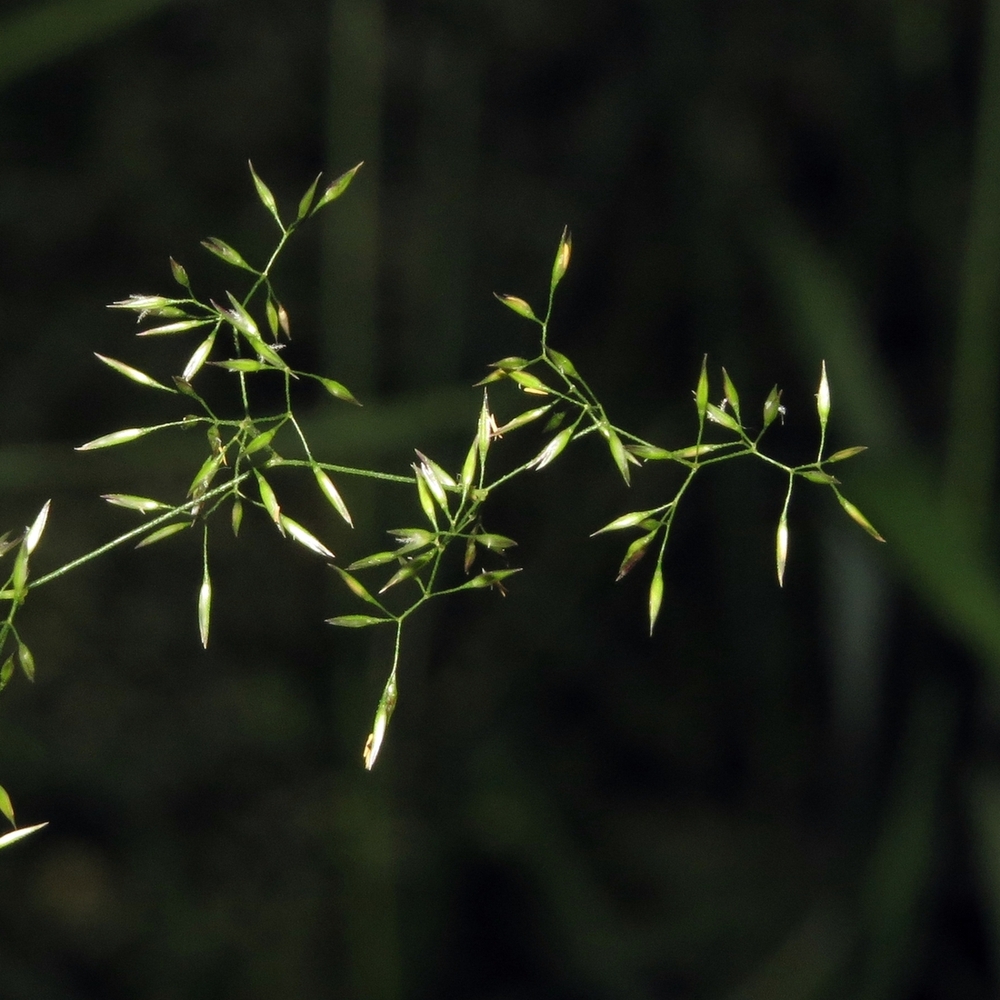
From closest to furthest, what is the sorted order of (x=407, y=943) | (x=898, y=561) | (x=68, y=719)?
1. (x=898, y=561)
2. (x=407, y=943)
3. (x=68, y=719)

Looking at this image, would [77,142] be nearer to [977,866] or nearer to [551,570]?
[551,570]

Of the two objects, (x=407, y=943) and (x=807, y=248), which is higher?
(x=807, y=248)

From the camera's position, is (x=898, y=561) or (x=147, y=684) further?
(x=147, y=684)

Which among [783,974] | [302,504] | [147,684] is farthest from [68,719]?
[783,974]

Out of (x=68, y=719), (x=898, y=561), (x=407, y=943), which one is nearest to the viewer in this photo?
(x=898, y=561)

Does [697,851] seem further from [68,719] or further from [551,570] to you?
[68,719]

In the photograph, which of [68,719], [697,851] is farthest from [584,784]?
[68,719]

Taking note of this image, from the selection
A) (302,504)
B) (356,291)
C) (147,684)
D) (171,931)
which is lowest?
A: (171,931)
